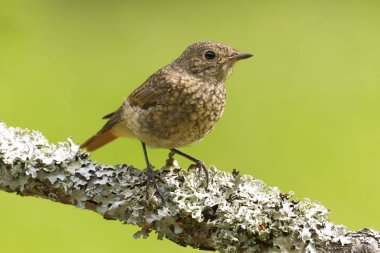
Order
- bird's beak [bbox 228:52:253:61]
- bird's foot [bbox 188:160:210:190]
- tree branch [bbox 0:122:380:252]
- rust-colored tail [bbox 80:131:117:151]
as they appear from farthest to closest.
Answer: rust-colored tail [bbox 80:131:117:151] → bird's beak [bbox 228:52:253:61] → bird's foot [bbox 188:160:210:190] → tree branch [bbox 0:122:380:252]

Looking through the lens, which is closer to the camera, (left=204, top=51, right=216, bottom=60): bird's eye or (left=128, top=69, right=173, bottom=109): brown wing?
(left=128, top=69, right=173, bottom=109): brown wing

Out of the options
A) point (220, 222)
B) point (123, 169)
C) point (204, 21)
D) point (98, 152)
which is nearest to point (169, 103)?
point (123, 169)

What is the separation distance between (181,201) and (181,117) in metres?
0.55

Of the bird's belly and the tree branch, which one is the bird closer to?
the bird's belly

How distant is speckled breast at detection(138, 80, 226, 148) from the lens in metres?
4.03

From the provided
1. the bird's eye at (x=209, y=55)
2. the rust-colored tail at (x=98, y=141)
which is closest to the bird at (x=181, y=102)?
the bird's eye at (x=209, y=55)

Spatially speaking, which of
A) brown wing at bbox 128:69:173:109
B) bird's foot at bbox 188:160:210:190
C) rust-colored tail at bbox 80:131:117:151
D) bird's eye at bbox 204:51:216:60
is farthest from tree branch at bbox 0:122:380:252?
bird's eye at bbox 204:51:216:60

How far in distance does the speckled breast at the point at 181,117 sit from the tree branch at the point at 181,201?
133 mm

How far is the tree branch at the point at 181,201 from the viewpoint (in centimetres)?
340

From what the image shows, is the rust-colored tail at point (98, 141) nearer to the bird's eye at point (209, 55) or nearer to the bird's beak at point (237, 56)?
the bird's eye at point (209, 55)

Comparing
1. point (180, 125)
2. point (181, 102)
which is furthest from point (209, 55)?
point (180, 125)

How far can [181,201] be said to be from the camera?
361 centimetres

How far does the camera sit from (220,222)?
350 cm

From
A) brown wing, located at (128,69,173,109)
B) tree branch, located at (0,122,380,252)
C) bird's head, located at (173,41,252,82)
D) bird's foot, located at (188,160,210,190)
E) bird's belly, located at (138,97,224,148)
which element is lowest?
tree branch, located at (0,122,380,252)
